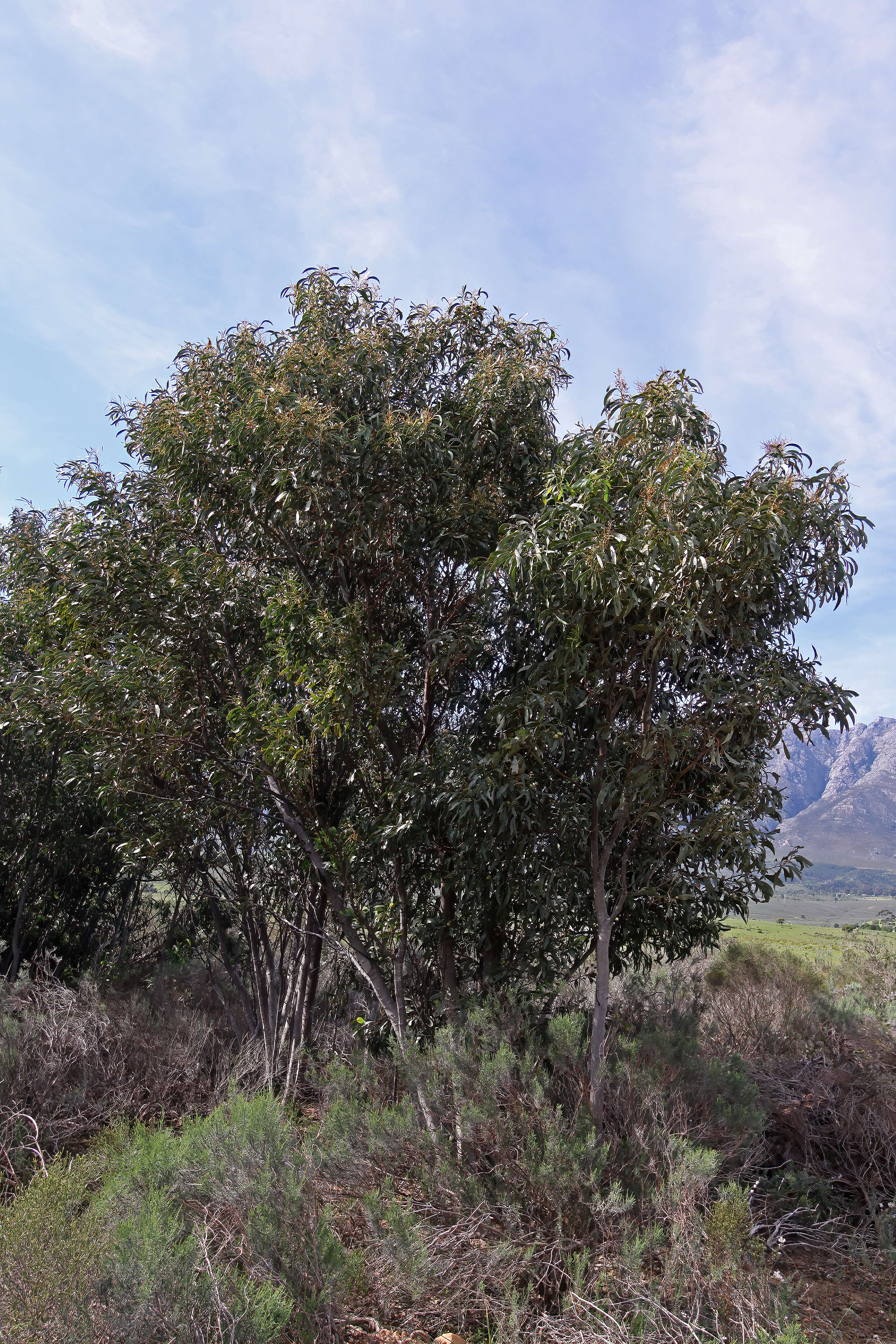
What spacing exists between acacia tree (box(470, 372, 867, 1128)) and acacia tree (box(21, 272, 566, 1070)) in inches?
32.7

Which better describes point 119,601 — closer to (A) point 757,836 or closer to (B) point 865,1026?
(A) point 757,836

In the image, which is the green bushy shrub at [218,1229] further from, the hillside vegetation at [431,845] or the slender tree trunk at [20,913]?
the slender tree trunk at [20,913]

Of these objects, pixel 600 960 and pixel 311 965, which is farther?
pixel 311 965

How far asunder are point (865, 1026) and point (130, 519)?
8.56 meters

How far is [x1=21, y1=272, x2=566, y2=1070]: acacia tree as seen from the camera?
5266 millimetres

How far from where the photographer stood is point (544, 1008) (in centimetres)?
572

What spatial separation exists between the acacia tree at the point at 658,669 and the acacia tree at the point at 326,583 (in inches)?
32.7

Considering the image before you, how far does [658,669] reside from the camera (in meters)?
4.78

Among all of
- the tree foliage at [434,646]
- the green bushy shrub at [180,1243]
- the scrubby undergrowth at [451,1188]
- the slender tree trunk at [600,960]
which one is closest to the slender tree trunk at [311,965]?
the tree foliage at [434,646]

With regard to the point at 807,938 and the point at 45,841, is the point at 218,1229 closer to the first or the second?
the point at 45,841

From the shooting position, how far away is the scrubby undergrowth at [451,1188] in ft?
9.80

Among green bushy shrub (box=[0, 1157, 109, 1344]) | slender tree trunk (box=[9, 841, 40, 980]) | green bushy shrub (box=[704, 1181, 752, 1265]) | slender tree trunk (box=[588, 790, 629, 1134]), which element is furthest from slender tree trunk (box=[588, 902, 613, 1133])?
slender tree trunk (box=[9, 841, 40, 980])

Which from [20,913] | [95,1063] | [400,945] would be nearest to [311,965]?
[95,1063]

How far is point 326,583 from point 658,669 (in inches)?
104
